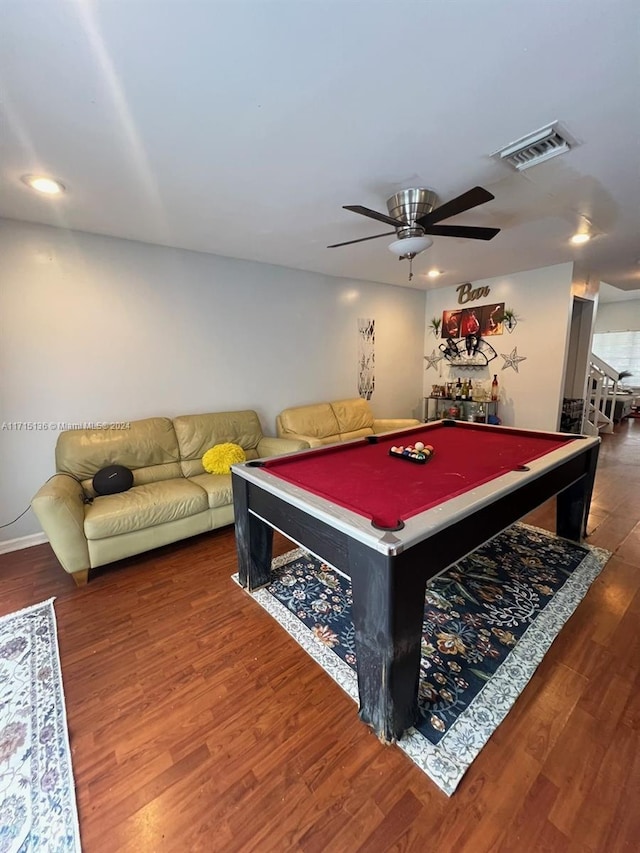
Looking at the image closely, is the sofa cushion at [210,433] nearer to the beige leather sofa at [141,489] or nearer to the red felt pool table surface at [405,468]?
the beige leather sofa at [141,489]

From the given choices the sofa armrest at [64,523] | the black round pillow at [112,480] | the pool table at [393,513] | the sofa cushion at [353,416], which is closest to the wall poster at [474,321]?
the sofa cushion at [353,416]

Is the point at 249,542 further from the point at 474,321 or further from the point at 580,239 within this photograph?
the point at 474,321

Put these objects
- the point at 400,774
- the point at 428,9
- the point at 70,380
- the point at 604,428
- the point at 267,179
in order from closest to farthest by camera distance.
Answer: the point at 428,9 < the point at 400,774 < the point at 267,179 < the point at 70,380 < the point at 604,428

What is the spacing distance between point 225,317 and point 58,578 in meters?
2.61

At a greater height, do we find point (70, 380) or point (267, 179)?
point (267, 179)

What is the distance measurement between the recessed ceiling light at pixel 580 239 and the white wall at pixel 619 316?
6.15 m

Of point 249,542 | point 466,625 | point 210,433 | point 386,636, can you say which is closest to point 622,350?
point 466,625

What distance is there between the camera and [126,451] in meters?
2.94

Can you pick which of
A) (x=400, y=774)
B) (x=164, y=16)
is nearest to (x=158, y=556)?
(x=400, y=774)

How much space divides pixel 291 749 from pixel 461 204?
256 cm

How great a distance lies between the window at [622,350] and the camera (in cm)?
845

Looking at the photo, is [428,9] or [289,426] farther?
[289,426]

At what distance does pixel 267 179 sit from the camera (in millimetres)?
2047

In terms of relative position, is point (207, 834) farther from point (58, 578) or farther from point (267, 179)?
point (267, 179)
